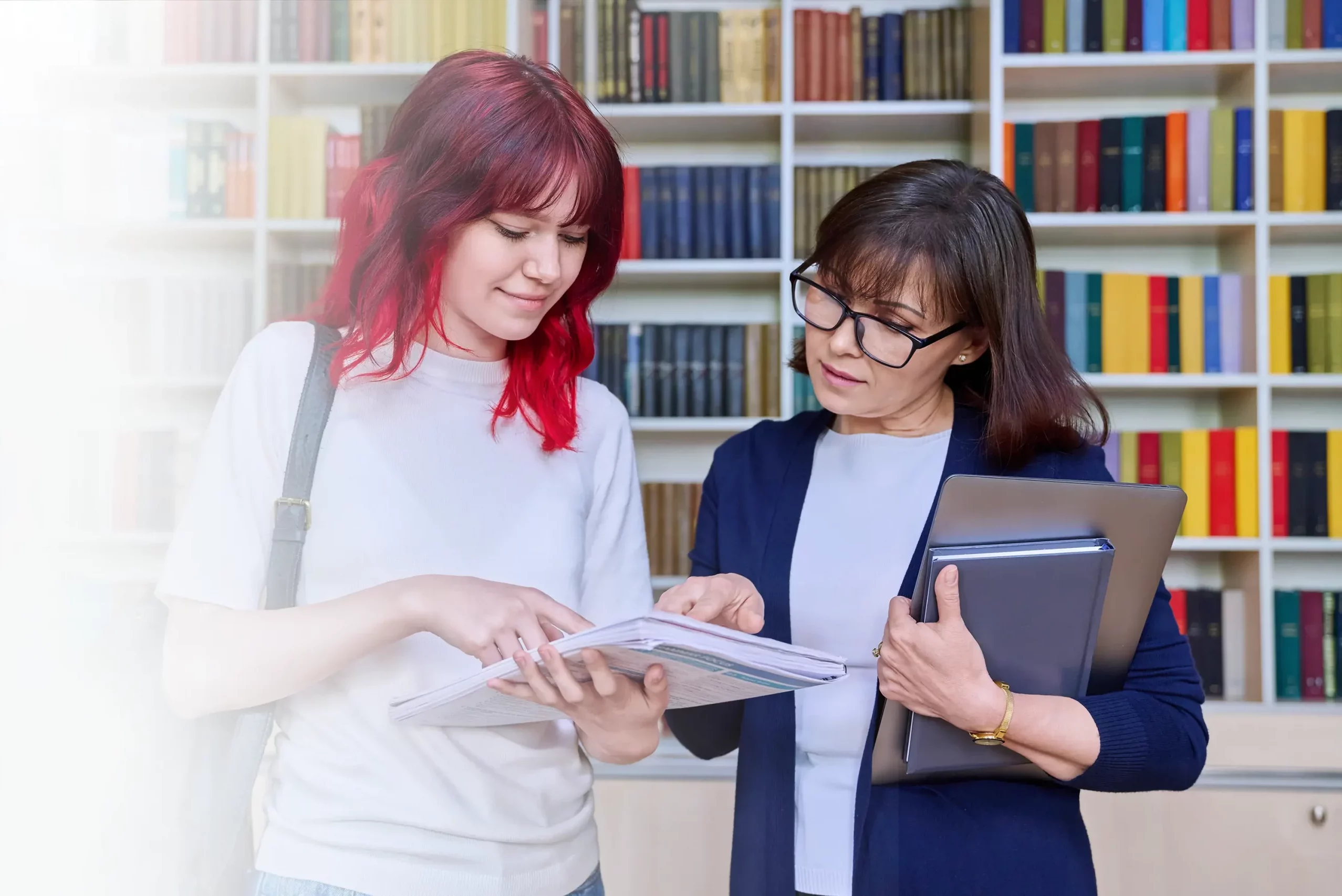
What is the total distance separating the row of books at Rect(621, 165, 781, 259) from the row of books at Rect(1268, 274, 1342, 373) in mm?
1202

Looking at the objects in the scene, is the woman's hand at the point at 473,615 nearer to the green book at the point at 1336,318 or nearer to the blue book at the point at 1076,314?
the blue book at the point at 1076,314

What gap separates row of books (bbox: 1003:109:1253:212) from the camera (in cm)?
241

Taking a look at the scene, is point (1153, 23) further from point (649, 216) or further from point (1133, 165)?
point (649, 216)

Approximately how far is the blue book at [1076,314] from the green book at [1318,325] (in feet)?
1.69

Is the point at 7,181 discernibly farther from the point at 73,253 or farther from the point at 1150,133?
the point at 1150,133

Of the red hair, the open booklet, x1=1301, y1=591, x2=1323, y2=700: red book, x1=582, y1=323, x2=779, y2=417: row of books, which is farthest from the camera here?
x1=582, y1=323, x2=779, y2=417: row of books

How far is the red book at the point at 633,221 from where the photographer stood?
2475 mm

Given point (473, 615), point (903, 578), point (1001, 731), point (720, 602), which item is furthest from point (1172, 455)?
point (473, 615)

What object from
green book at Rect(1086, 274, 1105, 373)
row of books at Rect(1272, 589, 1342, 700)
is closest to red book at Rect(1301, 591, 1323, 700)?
row of books at Rect(1272, 589, 1342, 700)

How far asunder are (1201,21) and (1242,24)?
96 millimetres

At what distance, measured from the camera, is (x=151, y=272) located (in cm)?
84

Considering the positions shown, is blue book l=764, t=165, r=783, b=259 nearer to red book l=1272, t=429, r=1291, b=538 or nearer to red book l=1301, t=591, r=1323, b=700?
red book l=1272, t=429, r=1291, b=538

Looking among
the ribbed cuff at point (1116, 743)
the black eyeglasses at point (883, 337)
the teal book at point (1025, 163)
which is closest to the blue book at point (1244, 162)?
the teal book at point (1025, 163)

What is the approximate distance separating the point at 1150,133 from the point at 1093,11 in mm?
330
